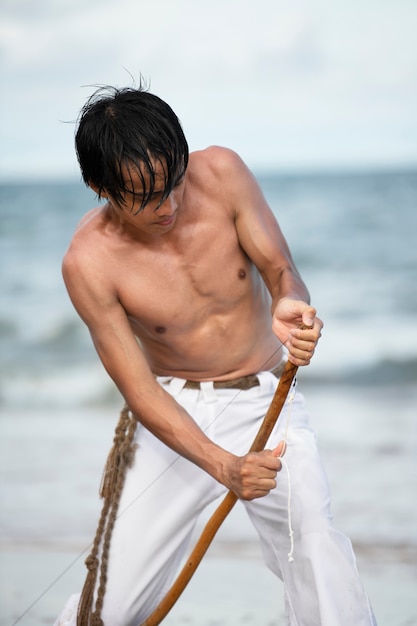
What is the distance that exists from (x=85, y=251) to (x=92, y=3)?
11.0 m

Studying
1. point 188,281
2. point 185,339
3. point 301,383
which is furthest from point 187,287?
point 301,383

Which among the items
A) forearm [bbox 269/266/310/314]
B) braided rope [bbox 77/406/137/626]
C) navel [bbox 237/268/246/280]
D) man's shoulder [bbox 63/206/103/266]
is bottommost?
braided rope [bbox 77/406/137/626]

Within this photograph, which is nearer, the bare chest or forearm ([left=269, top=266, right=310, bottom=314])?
forearm ([left=269, top=266, right=310, bottom=314])

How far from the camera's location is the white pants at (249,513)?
7.67 ft

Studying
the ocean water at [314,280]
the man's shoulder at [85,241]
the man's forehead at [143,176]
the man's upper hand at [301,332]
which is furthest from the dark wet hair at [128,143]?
the ocean water at [314,280]

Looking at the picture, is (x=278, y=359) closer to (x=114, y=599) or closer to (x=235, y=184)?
(x=235, y=184)

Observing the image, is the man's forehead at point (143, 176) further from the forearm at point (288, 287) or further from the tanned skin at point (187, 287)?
the forearm at point (288, 287)

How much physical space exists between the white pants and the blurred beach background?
0.68 metres

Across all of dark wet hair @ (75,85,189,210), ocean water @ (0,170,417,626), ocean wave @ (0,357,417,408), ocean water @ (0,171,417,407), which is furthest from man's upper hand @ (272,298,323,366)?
ocean water @ (0,171,417,407)

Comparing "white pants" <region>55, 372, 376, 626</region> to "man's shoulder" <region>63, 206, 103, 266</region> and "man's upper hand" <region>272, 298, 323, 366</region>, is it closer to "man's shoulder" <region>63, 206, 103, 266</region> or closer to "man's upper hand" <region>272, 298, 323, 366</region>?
"man's upper hand" <region>272, 298, 323, 366</region>

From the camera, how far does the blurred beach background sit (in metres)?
3.85

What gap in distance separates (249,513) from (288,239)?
10.0 m

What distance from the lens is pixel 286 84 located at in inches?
572

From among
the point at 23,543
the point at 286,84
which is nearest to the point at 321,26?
the point at 286,84
